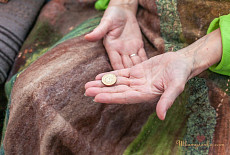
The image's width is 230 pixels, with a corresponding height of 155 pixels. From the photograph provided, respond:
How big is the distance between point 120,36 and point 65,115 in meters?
0.66

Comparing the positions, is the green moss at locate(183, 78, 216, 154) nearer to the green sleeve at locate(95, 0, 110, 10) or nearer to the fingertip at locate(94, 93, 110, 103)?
the fingertip at locate(94, 93, 110, 103)

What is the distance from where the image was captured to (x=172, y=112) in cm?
118

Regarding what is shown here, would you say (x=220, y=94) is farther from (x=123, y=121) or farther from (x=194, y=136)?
(x=123, y=121)

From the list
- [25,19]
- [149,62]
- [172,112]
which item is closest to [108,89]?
[149,62]

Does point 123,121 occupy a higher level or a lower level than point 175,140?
higher

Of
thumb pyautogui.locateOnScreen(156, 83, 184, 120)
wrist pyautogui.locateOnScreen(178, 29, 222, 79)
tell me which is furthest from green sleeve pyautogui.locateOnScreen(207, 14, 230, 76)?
thumb pyautogui.locateOnScreen(156, 83, 184, 120)

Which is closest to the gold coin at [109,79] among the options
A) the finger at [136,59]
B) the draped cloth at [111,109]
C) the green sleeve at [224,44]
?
the draped cloth at [111,109]

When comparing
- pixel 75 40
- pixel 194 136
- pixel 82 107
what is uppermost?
pixel 75 40

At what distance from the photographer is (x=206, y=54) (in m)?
1.11

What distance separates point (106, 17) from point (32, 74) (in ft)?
1.93

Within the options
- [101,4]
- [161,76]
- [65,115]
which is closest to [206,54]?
[161,76]

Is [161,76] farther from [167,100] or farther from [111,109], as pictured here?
[111,109]

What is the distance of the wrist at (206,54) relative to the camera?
3.57ft

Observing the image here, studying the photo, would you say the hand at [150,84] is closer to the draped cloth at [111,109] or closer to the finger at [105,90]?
the finger at [105,90]
